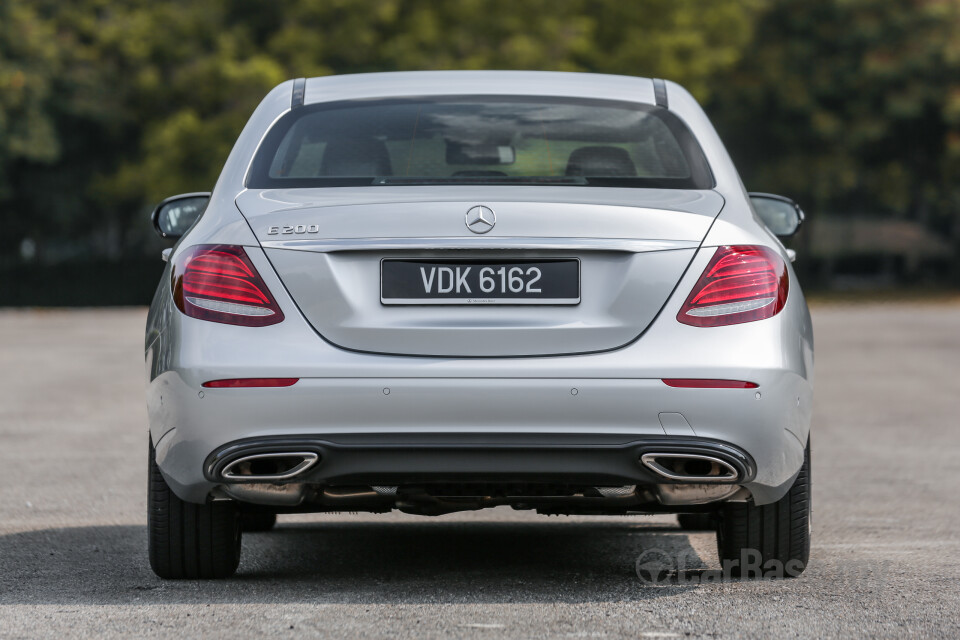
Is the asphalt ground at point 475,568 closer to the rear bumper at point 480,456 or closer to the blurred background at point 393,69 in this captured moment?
the rear bumper at point 480,456

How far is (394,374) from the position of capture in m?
4.24

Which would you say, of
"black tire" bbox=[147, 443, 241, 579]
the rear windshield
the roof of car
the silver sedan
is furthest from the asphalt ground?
the roof of car

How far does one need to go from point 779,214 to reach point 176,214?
219cm

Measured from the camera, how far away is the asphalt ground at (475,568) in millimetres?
4270

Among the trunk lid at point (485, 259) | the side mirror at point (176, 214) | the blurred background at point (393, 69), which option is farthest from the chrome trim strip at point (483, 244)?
the blurred background at point (393, 69)

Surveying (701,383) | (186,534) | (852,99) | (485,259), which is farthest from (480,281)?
(852,99)

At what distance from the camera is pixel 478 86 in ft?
17.4

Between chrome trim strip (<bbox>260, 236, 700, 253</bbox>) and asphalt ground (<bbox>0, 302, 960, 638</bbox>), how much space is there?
1038 millimetres

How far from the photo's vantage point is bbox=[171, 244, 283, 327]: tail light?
435 cm

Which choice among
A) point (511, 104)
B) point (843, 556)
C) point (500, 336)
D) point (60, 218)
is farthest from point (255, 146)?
point (60, 218)

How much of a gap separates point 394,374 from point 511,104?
52.7 inches

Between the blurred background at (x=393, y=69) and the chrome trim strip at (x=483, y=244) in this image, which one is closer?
the chrome trim strip at (x=483, y=244)

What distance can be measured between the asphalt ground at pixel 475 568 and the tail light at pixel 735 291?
85 centimetres

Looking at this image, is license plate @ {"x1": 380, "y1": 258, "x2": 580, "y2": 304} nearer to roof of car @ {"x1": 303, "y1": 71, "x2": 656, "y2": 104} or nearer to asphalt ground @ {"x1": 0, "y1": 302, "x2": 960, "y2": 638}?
asphalt ground @ {"x1": 0, "y1": 302, "x2": 960, "y2": 638}
